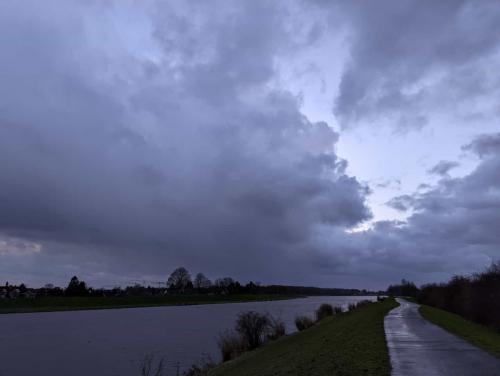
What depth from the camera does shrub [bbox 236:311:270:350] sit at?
103 ft

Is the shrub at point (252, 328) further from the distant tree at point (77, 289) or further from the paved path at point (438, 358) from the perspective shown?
the distant tree at point (77, 289)

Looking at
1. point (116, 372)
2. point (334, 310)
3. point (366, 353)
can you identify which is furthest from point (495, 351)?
point (334, 310)

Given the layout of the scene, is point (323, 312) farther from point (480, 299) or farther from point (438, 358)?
point (438, 358)

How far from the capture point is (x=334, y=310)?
58531 millimetres

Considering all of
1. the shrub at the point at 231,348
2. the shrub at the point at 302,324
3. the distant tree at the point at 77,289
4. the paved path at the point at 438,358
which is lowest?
the paved path at the point at 438,358

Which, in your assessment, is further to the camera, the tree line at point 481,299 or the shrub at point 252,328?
the tree line at point 481,299

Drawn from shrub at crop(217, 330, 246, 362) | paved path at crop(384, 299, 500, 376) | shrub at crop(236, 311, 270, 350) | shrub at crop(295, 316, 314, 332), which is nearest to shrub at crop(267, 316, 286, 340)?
shrub at crop(236, 311, 270, 350)

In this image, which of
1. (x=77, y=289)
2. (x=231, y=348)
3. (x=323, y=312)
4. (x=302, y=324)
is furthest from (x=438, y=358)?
(x=77, y=289)

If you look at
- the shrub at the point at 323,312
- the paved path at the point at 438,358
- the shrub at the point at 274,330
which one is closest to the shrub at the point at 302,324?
the shrub at the point at 274,330

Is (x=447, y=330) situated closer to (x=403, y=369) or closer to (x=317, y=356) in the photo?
(x=317, y=356)

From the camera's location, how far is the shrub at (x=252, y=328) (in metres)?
31.4

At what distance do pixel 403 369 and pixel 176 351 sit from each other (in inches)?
846

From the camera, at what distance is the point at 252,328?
31719 mm

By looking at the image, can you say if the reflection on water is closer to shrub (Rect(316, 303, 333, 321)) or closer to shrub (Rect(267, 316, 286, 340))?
shrub (Rect(267, 316, 286, 340))
